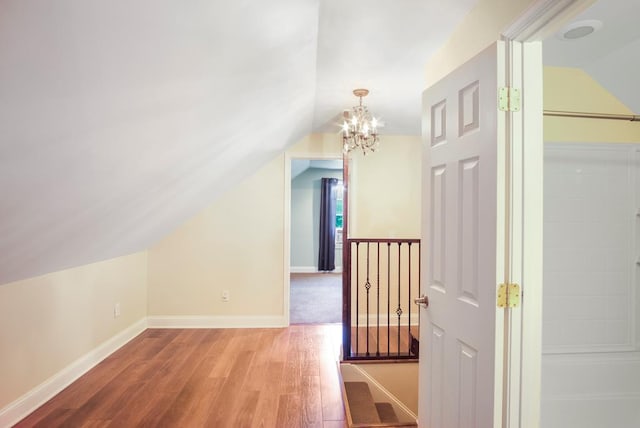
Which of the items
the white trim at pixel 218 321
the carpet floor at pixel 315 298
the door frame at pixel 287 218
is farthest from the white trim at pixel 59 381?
the carpet floor at pixel 315 298

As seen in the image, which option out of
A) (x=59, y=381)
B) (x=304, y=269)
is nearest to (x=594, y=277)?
(x=59, y=381)

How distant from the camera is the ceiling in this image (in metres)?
1.46

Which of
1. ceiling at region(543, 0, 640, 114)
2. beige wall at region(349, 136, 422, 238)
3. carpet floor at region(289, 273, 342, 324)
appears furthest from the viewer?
carpet floor at region(289, 273, 342, 324)

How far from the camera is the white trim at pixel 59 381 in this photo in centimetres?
217

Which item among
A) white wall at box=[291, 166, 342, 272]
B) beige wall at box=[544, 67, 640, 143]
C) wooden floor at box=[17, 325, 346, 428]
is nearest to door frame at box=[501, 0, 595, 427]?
beige wall at box=[544, 67, 640, 143]

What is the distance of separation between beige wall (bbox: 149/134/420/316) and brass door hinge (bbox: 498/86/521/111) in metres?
2.98

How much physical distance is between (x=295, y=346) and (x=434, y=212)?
2389 mm

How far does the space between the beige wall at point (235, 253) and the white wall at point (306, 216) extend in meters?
3.71

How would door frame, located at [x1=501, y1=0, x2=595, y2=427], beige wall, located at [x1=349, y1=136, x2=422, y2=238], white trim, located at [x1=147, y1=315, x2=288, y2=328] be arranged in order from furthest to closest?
beige wall, located at [x1=349, y1=136, x2=422, y2=238]
white trim, located at [x1=147, y1=315, x2=288, y2=328]
door frame, located at [x1=501, y1=0, x2=595, y2=427]

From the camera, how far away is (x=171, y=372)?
2893 millimetres

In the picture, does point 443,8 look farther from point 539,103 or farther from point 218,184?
point 218,184

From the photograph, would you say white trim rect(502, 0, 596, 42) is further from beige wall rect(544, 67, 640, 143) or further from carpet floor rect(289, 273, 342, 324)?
carpet floor rect(289, 273, 342, 324)

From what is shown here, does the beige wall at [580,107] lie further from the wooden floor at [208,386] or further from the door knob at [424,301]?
the wooden floor at [208,386]

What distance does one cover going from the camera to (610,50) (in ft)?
5.79
